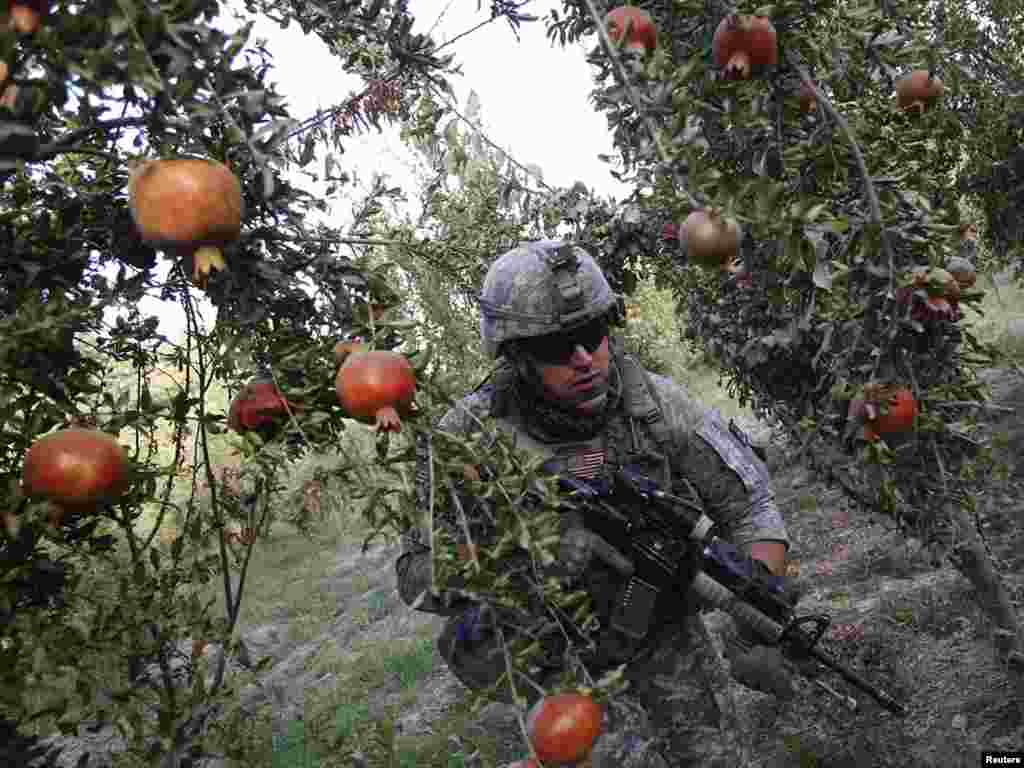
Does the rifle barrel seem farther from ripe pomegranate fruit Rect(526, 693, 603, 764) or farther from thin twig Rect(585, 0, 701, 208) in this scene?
→ thin twig Rect(585, 0, 701, 208)

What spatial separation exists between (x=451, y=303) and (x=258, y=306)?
605cm

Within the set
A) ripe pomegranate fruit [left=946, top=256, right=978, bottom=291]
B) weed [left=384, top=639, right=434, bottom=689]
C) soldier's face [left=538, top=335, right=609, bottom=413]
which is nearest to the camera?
ripe pomegranate fruit [left=946, top=256, right=978, bottom=291]

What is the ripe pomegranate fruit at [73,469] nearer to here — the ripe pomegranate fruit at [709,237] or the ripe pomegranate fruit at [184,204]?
the ripe pomegranate fruit at [184,204]

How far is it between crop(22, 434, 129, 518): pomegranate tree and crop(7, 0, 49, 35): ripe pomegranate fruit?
0.50 metres

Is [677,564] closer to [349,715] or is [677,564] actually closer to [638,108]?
[638,108]

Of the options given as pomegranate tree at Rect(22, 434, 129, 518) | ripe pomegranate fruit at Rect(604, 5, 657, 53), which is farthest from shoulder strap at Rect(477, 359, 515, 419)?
pomegranate tree at Rect(22, 434, 129, 518)

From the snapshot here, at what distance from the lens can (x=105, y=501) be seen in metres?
1.02

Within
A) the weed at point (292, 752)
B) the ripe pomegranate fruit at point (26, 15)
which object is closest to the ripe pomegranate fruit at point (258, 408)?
the ripe pomegranate fruit at point (26, 15)

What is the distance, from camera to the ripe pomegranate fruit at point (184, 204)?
0.82m

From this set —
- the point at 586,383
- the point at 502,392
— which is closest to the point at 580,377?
the point at 586,383

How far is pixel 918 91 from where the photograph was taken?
1.63 m

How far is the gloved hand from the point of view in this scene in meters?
1.96

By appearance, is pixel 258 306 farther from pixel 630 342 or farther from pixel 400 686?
pixel 630 342

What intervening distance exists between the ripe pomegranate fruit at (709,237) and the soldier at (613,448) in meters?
1.14
